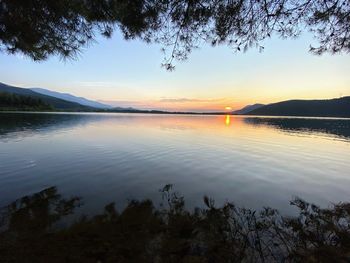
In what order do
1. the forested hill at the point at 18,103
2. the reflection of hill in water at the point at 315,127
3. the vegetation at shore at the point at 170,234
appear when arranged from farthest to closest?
the forested hill at the point at 18,103 → the reflection of hill in water at the point at 315,127 → the vegetation at shore at the point at 170,234

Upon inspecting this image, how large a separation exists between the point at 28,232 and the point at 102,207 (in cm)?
229

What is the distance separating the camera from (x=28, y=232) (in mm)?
5441

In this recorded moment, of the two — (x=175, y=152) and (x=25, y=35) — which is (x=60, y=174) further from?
(x=175, y=152)

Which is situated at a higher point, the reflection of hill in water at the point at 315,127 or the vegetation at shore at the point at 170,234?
the vegetation at shore at the point at 170,234

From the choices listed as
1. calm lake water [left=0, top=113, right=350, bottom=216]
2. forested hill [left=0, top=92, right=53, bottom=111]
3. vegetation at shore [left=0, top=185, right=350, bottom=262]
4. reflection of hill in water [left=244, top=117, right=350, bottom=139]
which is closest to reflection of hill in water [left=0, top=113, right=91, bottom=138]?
calm lake water [left=0, top=113, right=350, bottom=216]

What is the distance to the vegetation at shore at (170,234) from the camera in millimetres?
4711

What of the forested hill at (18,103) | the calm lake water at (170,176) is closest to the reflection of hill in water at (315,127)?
the calm lake water at (170,176)

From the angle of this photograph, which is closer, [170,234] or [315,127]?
[170,234]

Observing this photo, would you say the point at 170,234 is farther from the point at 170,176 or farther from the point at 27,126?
the point at 27,126

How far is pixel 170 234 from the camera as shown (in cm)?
563

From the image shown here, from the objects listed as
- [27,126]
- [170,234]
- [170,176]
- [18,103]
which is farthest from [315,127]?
[18,103]

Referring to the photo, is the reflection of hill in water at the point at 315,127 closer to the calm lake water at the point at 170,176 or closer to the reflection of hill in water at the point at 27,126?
the calm lake water at the point at 170,176

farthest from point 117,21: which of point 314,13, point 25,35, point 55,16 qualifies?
point 314,13

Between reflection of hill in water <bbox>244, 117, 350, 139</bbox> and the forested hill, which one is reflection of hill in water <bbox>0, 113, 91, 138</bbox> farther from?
the forested hill
